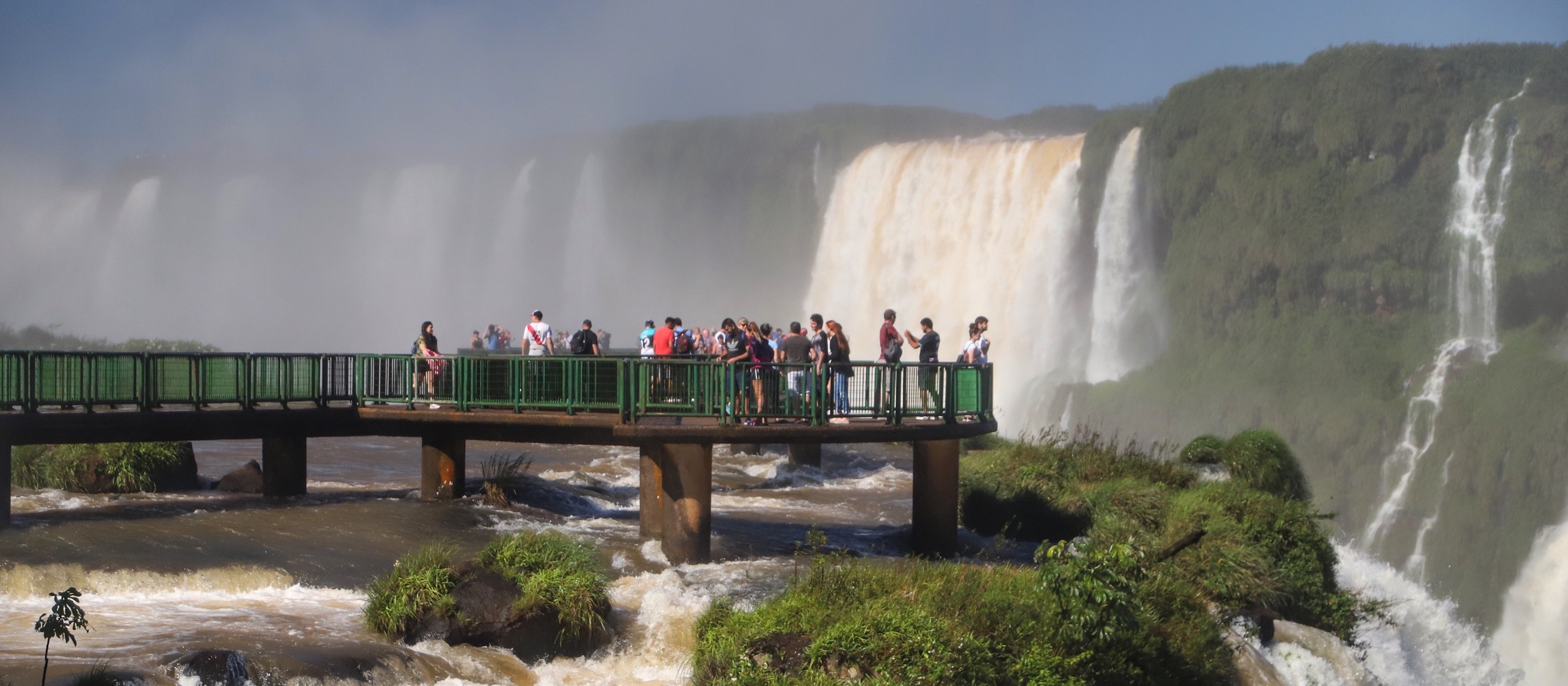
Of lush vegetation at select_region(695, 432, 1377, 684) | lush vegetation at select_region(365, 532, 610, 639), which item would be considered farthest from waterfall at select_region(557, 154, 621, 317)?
lush vegetation at select_region(365, 532, 610, 639)

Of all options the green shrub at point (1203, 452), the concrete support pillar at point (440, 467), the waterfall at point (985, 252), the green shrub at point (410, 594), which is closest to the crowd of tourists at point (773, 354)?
the concrete support pillar at point (440, 467)

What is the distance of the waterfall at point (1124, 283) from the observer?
51.1 metres

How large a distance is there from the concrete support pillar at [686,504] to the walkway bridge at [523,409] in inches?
0.7

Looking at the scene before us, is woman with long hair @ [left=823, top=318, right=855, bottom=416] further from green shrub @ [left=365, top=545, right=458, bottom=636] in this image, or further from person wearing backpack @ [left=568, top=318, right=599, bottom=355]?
green shrub @ [left=365, top=545, right=458, bottom=636]

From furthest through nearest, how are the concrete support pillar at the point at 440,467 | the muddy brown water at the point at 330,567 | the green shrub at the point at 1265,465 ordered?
the green shrub at the point at 1265,465 → the concrete support pillar at the point at 440,467 → the muddy brown water at the point at 330,567

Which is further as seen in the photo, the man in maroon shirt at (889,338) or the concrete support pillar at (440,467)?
the concrete support pillar at (440,467)

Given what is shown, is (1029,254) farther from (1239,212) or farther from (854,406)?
(854,406)

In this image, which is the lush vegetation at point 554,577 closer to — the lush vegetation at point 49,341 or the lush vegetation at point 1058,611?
the lush vegetation at point 1058,611

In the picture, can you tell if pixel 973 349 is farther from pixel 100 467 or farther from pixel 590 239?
pixel 590 239

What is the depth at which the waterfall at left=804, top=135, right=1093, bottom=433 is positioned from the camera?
50812 millimetres

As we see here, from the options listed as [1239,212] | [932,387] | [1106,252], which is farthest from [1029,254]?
[932,387]

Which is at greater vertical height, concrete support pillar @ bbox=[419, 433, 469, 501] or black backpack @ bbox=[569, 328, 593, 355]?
black backpack @ bbox=[569, 328, 593, 355]

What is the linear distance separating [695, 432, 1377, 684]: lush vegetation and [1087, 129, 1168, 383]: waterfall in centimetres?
3463

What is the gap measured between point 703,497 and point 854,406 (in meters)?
2.17
